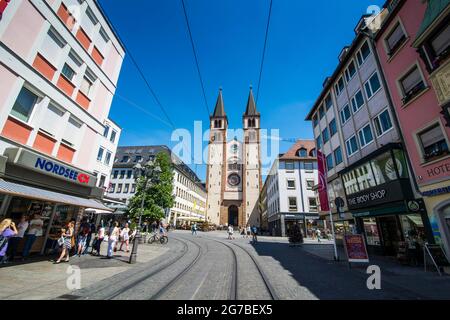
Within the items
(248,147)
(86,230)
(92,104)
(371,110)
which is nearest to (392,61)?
(371,110)

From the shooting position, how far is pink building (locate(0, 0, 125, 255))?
22.8ft

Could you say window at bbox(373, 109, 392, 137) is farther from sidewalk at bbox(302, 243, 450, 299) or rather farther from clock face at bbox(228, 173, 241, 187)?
clock face at bbox(228, 173, 241, 187)

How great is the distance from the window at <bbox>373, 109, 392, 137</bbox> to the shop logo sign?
1770 cm

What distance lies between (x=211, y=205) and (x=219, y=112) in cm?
3046

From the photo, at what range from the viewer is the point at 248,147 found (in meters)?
56.3

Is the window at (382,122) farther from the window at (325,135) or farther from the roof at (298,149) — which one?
the roof at (298,149)

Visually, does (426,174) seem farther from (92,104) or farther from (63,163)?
(92,104)

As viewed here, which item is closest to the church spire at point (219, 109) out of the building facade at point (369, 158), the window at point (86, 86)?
the building facade at point (369, 158)

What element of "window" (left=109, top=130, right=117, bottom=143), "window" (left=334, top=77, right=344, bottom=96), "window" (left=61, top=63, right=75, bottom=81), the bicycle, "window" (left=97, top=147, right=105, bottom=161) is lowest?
the bicycle

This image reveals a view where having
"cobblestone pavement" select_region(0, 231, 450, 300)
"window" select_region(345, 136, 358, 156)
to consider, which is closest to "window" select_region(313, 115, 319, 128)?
"window" select_region(345, 136, 358, 156)

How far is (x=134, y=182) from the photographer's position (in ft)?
134

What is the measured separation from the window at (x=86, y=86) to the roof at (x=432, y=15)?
667 inches

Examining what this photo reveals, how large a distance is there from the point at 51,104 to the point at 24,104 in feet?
3.60

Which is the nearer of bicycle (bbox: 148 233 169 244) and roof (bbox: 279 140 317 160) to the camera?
bicycle (bbox: 148 233 169 244)
